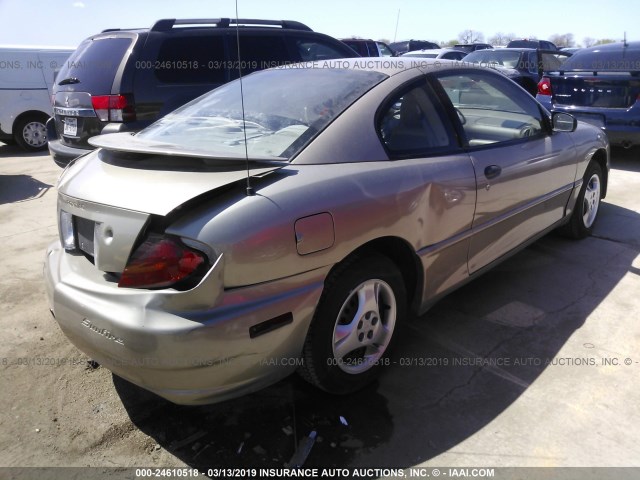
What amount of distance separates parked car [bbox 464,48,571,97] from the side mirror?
833 centimetres

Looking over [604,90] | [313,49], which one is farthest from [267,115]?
[604,90]

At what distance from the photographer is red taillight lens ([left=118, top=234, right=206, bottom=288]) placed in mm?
1968

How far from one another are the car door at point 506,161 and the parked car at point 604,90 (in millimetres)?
3623

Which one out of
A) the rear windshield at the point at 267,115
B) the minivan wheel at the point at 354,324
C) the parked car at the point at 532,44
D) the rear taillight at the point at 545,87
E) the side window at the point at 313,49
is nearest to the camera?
the minivan wheel at the point at 354,324

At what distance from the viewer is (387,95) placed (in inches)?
107

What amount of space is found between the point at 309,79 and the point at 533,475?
89.2 inches

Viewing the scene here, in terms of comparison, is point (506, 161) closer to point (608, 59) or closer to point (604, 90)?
point (604, 90)

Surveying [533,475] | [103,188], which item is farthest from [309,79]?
[533,475]

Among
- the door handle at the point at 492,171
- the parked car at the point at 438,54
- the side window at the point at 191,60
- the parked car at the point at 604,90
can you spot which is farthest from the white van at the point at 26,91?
the door handle at the point at 492,171

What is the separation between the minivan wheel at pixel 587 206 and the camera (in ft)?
14.6

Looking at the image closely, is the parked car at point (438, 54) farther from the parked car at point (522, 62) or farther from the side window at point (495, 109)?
the side window at point (495, 109)

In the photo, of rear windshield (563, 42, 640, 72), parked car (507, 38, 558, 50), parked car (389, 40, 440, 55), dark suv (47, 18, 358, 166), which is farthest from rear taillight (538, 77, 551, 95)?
parked car (389, 40, 440, 55)

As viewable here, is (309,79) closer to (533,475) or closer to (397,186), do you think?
(397,186)

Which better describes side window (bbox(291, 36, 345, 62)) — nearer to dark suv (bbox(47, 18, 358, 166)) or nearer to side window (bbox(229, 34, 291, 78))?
side window (bbox(229, 34, 291, 78))
